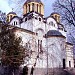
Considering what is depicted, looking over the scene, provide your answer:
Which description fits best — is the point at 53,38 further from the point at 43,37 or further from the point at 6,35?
the point at 6,35

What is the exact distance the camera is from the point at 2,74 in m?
28.2

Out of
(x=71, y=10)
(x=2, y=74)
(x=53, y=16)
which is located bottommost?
(x=2, y=74)

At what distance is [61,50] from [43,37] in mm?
3848

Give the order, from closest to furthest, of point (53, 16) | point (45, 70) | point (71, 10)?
point (71, 10)
point (45, 70)
point (53, 16)

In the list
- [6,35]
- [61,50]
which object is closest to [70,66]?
[61,50]

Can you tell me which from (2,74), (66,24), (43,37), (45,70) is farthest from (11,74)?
(66,24)

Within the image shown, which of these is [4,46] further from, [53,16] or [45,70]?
[53,16]

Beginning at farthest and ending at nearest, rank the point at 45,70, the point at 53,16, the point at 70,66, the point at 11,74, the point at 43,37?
the point at 53,16 → the point at 70,66 → the point at 43,37 → the point at 45,70 → the point at 11,74

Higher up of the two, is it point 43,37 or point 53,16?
point 53,16

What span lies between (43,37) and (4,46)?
1727cm

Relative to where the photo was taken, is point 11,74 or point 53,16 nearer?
point 11,74

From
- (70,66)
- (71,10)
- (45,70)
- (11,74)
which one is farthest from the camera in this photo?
(70,66)

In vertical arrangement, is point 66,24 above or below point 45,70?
above

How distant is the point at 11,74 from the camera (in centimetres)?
2786
